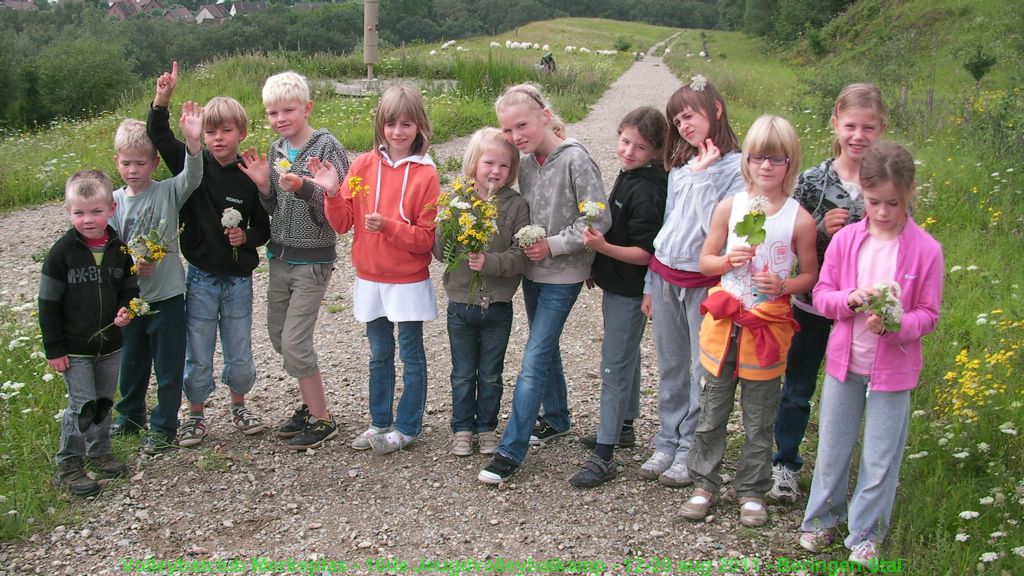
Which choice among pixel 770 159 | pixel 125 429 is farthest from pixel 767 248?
pixel 125 429

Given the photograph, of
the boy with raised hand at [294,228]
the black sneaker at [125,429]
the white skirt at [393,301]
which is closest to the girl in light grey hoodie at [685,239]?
the white skirt at [393,301]

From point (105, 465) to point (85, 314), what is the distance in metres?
0.88

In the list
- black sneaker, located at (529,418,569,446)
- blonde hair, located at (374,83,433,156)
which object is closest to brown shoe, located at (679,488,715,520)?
black sneaker, located at (529,418,569,446)

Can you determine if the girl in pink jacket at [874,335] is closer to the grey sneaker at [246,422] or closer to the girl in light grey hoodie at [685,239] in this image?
the girl in light grey hoodie at [685,239]

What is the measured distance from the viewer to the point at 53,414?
17.4 ft

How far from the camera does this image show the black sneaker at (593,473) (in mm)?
4477

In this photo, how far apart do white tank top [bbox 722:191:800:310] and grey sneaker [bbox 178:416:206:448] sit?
3.35m

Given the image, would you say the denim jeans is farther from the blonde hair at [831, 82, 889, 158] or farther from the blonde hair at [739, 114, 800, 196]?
the blonde hair at [831, 82, 889, 158]

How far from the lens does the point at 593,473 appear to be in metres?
4.51

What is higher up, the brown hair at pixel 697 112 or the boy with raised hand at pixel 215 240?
the brown hair at pixel 697 112

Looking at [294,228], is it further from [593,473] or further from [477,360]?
[593,473]

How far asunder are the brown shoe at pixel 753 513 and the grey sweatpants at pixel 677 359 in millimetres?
503

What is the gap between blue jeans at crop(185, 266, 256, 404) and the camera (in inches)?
195

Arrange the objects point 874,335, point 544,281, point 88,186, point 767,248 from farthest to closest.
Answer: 1. point 544,281
2. point 88,186
3. point 767,248
4. point 874,335
